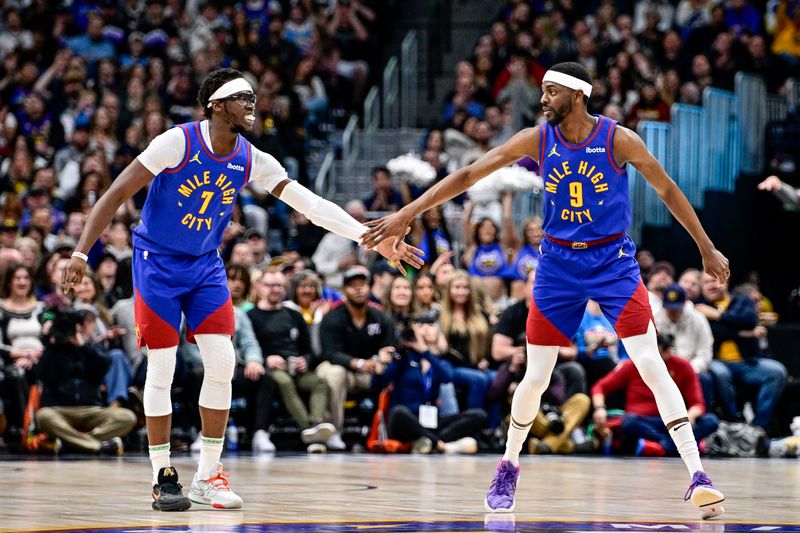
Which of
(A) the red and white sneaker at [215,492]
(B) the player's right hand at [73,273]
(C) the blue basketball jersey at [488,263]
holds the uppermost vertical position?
(C) the blue basketball jersey at [488,263]

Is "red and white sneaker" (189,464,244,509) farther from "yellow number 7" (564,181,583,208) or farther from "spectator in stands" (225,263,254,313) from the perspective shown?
"spectator in stands" (225,263,254,313)

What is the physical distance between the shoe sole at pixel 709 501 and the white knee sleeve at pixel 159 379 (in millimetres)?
2729

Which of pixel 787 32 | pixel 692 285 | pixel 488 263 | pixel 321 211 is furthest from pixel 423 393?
pixel 787 32

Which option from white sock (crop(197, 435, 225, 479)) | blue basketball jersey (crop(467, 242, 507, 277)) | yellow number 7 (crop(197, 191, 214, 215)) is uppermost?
yellow number 7 (crop(197, 191, 214, 215))

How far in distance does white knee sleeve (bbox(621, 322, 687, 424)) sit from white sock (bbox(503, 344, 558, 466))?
416 millimetres

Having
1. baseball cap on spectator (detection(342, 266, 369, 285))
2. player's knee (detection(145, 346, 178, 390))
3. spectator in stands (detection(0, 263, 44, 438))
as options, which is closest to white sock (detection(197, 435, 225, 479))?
player's knee (detection(145, 346, 178, 390))

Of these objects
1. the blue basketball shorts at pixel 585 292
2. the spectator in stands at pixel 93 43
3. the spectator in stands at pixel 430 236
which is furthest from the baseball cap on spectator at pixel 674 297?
the spectator in stands at pixel 93 43

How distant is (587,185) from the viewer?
731 centimetres

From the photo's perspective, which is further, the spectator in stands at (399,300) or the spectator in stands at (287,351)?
the spectator in stands at (399,300)

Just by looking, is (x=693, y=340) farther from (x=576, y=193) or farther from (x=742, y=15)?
(x=742, y=15)

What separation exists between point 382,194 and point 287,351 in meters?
3.66

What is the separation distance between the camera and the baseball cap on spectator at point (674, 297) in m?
12.8

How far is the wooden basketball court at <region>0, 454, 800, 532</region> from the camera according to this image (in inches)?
256

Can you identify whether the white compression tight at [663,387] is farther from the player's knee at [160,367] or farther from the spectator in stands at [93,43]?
the spectator in stands at [93,43]
